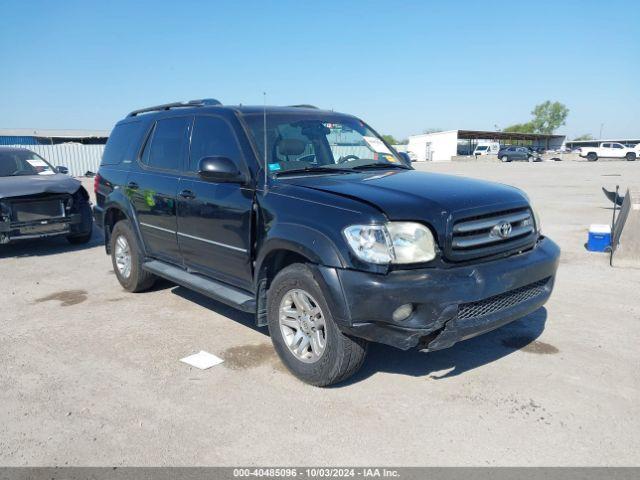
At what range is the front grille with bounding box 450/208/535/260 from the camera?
11.2 ft

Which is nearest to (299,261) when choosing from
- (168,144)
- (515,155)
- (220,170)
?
(220,170)

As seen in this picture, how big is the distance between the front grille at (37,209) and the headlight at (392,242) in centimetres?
712

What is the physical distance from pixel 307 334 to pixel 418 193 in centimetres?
128

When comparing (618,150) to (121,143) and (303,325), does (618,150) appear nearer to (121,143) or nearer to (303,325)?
(121,143)

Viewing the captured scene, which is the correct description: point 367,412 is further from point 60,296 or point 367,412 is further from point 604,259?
point 604,259

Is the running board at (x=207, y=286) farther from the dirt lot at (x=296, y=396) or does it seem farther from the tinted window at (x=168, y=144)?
the tinted window at (x=168, y=144)

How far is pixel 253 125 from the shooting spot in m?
4.41

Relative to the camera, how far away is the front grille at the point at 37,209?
834cm

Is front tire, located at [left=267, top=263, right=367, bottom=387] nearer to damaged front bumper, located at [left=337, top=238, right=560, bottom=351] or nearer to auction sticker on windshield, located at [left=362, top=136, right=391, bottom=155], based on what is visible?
damaged front bumper, located at [left=337, top=238, right=560, bottom=351]

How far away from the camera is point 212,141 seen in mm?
4668

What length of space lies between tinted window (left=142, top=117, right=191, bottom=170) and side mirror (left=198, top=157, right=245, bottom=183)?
3.66 feet

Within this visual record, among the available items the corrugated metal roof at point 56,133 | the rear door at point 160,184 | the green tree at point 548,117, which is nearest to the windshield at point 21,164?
the rear door at point 160,184

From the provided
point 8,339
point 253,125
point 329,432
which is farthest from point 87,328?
point 329,432

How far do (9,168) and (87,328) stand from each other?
593 centimetres
